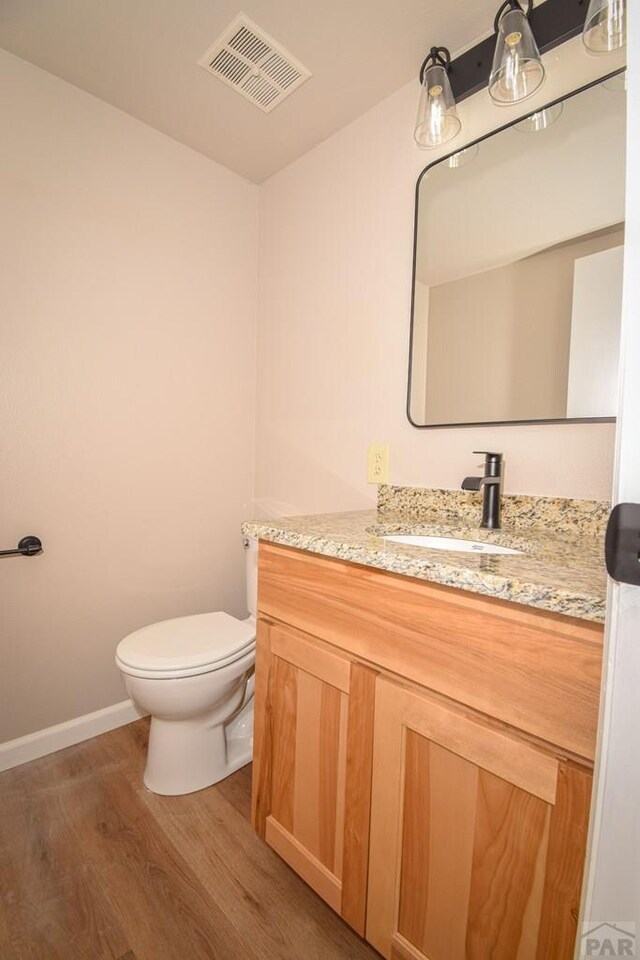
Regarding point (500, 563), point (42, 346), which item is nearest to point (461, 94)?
point (500, 563)

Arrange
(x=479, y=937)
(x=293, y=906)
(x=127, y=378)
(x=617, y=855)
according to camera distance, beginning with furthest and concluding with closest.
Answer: (x=127, y=378) < (x=293, y=906) < (x=479, y=937) < (x=617, y=855)

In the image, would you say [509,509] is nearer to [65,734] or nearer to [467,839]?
[467,839]

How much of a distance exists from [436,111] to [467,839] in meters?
1.72

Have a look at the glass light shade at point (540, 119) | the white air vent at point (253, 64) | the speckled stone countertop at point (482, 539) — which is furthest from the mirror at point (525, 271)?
the white air vent at point (253, 64)

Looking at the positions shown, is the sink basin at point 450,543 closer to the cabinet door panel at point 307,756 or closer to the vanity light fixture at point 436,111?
the cabinet door panel at point 307,756

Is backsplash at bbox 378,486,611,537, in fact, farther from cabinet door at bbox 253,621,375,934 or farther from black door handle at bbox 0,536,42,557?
black door handle at bbox 0,536,42,557

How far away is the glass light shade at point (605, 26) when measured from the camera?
2.97 ft

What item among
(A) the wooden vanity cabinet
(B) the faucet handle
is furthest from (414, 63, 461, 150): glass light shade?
(A) the wooden vanity cabinet

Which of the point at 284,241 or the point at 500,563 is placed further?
the point at 284,241

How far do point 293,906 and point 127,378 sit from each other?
5.72ft

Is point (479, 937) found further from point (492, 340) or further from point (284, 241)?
point (284, 241)

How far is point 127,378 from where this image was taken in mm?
1714

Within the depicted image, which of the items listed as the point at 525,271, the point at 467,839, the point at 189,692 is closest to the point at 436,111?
the point at 525,271

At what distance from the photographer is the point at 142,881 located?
3.62 ft
